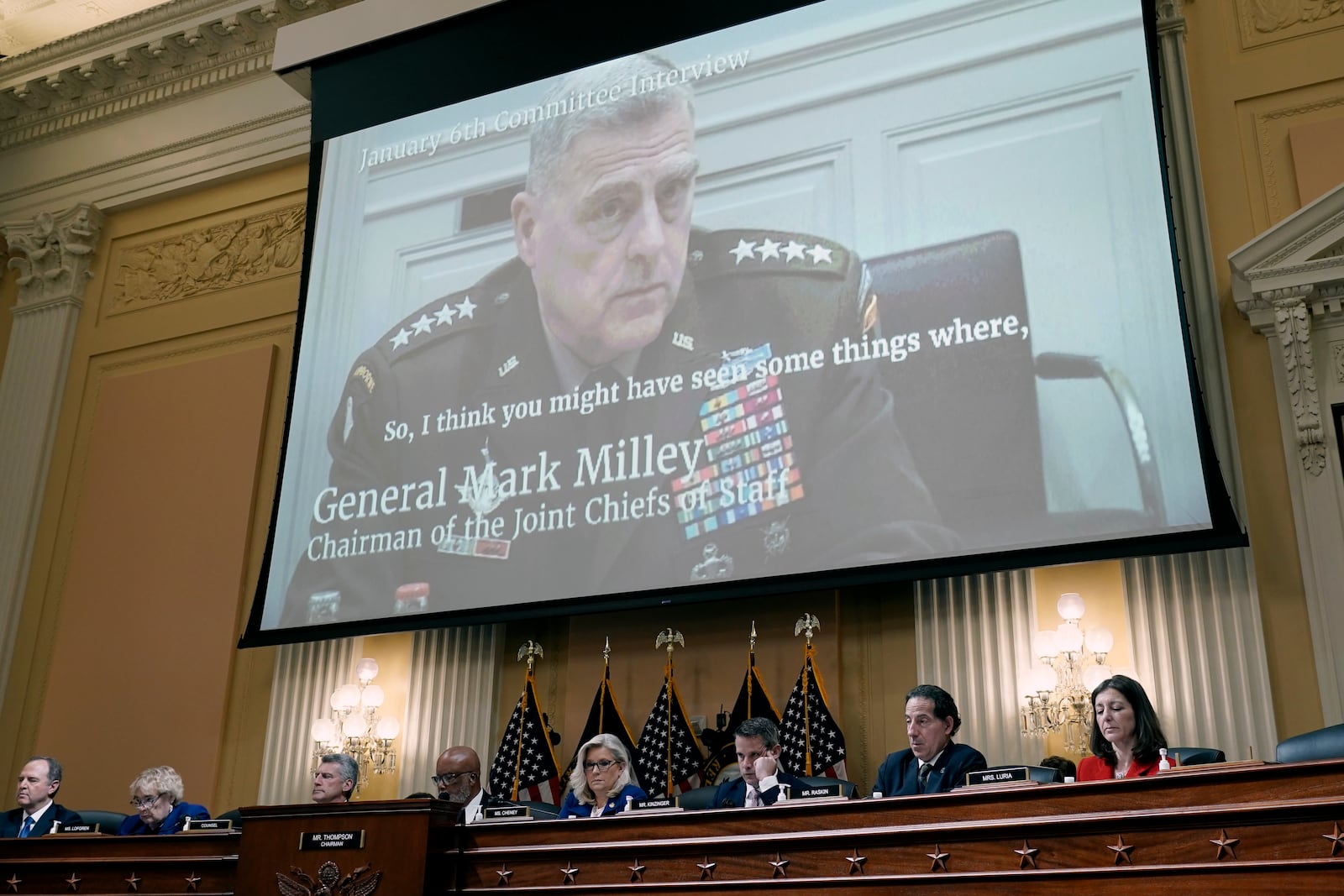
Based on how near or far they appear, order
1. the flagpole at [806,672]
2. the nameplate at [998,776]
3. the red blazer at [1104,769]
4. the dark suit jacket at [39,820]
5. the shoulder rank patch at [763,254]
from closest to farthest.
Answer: the nameplate at [998,776]
the red blazer at [1104,769]
the dark suit jacket at [39,820]
the flagpole at [806,672]
the shoulder rank patch at [763,254]

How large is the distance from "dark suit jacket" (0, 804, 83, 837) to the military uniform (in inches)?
57.9

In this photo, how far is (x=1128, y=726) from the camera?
419cm

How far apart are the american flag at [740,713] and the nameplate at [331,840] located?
7.53ft

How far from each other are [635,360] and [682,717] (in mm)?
1747

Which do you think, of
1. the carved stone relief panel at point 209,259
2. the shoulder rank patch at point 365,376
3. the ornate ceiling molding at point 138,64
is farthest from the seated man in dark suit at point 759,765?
the ornate ceiling molding at point 138,64

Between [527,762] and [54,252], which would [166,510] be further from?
[527,762]

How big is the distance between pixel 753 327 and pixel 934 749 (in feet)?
8.19

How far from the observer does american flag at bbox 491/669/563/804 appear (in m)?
6.70

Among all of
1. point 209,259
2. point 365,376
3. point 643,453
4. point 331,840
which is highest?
point 209,259

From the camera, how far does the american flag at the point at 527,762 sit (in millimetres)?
6699

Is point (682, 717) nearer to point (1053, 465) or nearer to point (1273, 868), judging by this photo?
point (1053, 465)

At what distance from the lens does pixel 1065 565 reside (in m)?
5.95

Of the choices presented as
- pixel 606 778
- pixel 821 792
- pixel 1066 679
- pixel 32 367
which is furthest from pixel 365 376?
pixel 821 792

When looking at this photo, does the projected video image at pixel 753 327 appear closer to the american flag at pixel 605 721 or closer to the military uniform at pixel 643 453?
the military uniform at pixel 643 453
